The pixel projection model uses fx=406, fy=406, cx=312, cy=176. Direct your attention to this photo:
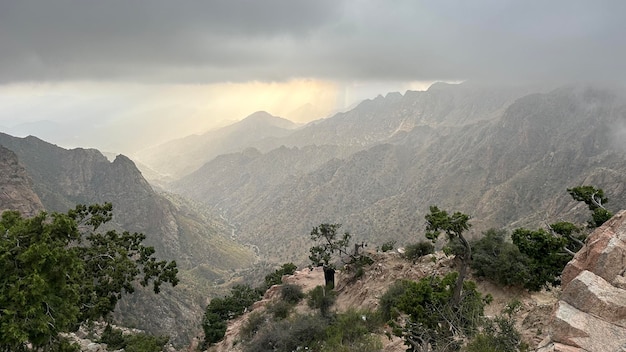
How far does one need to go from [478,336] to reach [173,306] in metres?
88.7

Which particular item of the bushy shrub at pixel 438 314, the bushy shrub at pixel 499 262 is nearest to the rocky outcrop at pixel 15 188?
the bushy shrub at pixel 499 262

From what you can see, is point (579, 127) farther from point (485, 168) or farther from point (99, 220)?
point (99, 220)

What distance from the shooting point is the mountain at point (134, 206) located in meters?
129

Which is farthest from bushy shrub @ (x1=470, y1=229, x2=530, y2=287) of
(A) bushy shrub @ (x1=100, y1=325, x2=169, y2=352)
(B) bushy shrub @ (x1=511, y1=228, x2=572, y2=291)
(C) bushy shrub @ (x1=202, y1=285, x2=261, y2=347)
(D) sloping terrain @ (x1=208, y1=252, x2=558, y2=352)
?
(C) bushy shrub @ (x1=202, y1=285, x2=261, y2=347)

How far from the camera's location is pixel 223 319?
139ft

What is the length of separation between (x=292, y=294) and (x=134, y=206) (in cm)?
14797

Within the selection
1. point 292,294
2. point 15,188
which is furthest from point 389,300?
point 15,188

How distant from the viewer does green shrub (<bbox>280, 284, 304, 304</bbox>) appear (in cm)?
3871

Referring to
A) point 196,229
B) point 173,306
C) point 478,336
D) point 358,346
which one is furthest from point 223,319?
point 196,229

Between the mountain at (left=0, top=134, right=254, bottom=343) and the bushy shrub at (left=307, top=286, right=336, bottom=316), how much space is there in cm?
7317

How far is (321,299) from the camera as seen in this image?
35.4 metres

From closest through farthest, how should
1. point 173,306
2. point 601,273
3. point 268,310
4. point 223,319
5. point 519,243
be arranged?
point 601,273, point 519,243, point 268,310, point 223,319, point 173,306

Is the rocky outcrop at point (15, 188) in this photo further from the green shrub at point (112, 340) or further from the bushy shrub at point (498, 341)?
the bushy shrub at point (498, 341)

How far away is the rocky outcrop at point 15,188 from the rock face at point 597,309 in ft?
352
